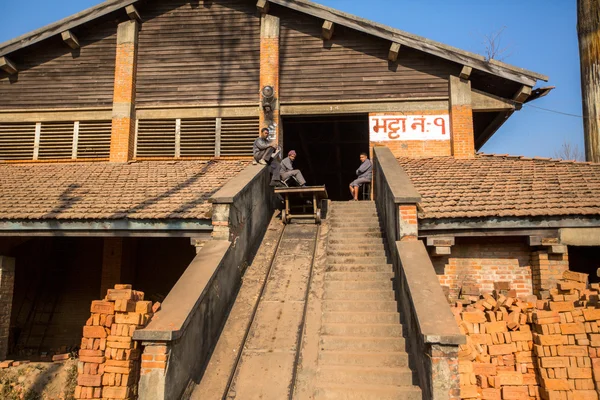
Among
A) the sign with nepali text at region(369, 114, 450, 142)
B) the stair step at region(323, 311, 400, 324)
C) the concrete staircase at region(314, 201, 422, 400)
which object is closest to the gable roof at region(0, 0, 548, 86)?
the sign with nepali text at region(369, 114, 450, 142)

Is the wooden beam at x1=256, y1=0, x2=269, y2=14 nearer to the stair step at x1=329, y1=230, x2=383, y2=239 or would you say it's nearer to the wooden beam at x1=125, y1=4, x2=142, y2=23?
the wooden beam at x1=125, y1=4, x2=142, y2=23

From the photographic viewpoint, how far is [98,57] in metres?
13.8

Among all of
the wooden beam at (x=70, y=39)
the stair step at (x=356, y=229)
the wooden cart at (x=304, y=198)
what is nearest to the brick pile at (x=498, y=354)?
the stair step at (x=356, y=229)

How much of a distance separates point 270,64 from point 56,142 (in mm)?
6652

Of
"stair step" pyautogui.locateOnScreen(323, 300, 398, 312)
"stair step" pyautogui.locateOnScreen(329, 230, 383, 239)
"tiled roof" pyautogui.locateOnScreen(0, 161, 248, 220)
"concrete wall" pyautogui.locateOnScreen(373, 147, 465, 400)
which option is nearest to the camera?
"concrete wall" pyautogui.locateOnScreen(373, 147, 465, 400)

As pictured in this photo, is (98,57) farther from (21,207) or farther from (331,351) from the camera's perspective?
(331,351)

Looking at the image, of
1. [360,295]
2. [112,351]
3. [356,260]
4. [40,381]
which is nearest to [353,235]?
[356,260]

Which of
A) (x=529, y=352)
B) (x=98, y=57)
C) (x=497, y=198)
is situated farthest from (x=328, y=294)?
(x=98, y=57)

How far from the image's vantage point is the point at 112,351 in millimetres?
6020

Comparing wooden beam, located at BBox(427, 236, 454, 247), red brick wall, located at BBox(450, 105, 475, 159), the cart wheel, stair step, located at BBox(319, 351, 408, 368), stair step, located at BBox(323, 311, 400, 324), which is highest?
red brick wall, located at BBox(450, 105, 475, 159)

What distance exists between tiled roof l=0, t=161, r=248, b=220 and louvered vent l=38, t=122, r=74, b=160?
0.56 meters

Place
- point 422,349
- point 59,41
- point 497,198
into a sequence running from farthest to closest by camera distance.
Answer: point 59,41, point 497,198, point 422,349

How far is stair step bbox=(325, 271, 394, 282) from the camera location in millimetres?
7733

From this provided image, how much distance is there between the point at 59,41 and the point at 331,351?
12.8 m
